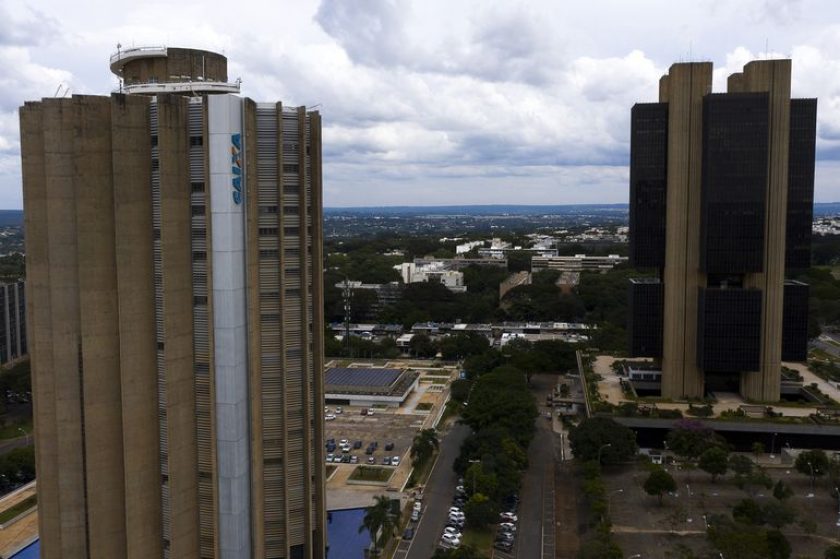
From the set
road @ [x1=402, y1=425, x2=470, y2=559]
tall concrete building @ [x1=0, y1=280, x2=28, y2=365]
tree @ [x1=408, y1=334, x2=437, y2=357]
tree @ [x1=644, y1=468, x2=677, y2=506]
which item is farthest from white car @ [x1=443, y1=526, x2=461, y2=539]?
tall concrete building @ [x1=0, y1=280, x2=28, y2=365]

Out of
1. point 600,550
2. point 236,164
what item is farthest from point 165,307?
point 600,550

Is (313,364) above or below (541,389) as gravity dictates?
above

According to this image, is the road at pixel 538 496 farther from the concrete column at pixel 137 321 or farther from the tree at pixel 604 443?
the concrete column at pixel 137 321

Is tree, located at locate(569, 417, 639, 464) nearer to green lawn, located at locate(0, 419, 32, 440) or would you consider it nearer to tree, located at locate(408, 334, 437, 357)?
tree, located at locate(408, 334, 437, 357)

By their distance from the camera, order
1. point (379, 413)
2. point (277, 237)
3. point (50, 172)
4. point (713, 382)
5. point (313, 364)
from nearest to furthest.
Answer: point (50, 172)
point (277, 237)
point (313, 364)
point (713, 382)
point (379, 413)

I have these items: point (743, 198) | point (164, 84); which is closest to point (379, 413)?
point (743, 198)

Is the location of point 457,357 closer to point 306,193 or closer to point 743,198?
point 743,198
